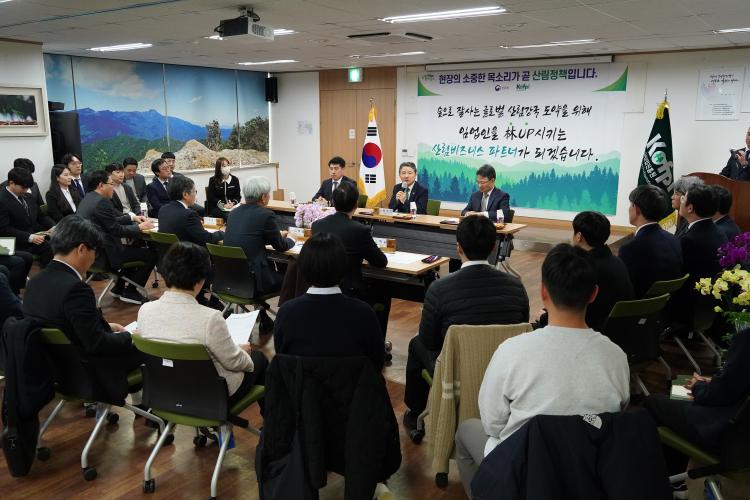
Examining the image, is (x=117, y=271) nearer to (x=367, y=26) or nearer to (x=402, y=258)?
(x=402, y=258)

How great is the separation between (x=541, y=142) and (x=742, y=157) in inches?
117

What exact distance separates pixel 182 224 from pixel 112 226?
0.87 m

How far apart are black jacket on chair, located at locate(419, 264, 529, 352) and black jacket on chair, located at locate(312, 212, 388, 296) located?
3.86 ft

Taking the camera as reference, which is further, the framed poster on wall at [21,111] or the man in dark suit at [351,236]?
the framed poster on wall at [21,111]

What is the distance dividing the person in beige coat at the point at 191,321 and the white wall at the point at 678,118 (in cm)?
740

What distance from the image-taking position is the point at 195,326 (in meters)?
2.50

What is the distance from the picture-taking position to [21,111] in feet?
24.2

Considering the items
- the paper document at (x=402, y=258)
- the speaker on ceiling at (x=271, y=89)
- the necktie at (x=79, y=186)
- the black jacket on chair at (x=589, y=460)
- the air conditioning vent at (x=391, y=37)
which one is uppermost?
the air conditioning vent at (x=391, y=37)

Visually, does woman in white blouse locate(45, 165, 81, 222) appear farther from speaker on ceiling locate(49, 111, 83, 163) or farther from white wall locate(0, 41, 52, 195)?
speaker on ceiling locate(49, 111, 83, 163)

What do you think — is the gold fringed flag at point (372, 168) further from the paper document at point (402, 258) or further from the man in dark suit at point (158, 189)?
the paper document at point (402, 258)

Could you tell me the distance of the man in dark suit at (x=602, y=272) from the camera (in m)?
3.19

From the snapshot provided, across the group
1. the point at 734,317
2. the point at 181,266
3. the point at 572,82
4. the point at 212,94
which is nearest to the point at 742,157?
the point at 572,82

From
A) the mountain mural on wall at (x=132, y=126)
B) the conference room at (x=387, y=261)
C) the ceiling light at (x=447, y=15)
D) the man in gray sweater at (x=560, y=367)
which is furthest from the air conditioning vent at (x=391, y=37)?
the man in gray sweater at (x=560, y=367)

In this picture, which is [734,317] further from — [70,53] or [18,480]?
[70,53]
